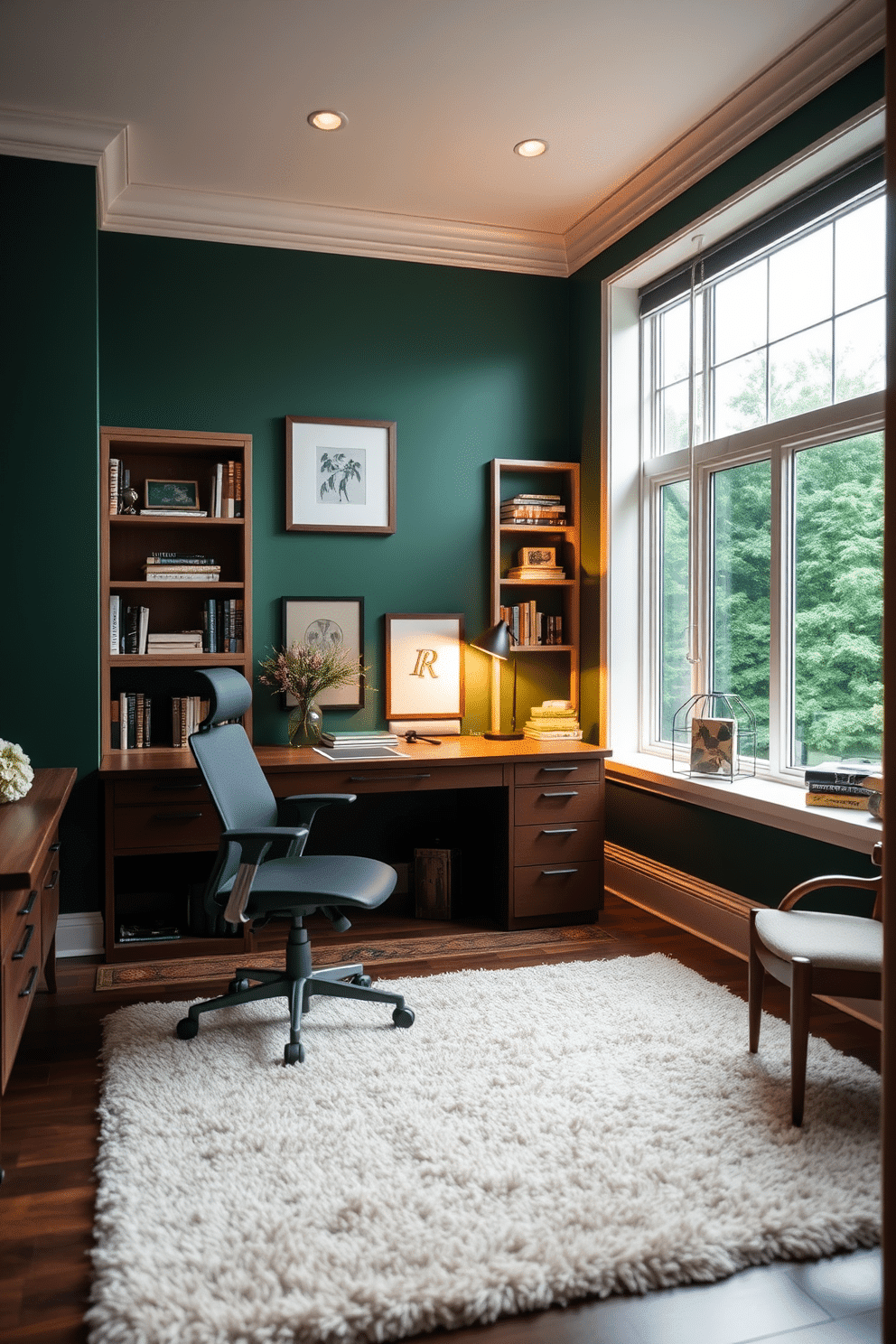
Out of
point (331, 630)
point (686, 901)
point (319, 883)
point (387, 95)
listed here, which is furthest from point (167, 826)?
point (387, 95)

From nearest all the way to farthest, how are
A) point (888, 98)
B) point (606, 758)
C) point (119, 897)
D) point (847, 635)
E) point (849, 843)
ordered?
1. point (888, 98)
2. point (849, 843)
3. point (847, 635)
4. point (119, 897)
5. point (606, 758)

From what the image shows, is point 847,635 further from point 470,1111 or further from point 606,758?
point 470,1111

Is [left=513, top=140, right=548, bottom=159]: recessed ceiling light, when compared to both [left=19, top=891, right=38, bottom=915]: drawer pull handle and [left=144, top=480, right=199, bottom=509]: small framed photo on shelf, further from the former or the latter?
[left=19, top=891, right=38, bottom=915]: drawer pull handle

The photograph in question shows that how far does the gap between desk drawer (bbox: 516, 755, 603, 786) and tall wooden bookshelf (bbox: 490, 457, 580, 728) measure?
2.15ft

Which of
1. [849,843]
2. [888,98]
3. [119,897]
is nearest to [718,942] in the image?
[849,843]

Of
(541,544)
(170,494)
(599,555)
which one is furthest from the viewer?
(541,544)

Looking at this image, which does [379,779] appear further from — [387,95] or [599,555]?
[387,95]

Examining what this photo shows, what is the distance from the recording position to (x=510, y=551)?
15.5ft

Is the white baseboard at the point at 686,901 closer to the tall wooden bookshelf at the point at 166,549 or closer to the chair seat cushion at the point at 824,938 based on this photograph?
the chair seat cushion at the point at 824,938

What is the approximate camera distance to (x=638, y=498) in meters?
4.54

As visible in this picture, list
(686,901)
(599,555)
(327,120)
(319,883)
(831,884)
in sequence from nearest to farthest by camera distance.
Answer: (831,884) → (319,883) → (327,120) → (686,901) → (599,555)

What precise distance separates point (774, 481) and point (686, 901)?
170 centimetres

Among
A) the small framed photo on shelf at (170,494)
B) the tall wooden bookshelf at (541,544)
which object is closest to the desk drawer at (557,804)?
the tall wooden bookshelf at (541,544)

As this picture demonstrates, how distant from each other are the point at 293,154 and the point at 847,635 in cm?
278
